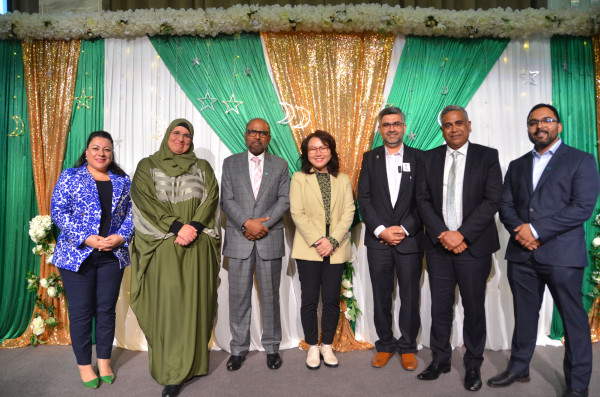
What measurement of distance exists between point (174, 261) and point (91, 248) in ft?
1.82

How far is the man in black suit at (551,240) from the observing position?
2402mm

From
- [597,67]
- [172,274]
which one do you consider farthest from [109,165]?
[597,67]

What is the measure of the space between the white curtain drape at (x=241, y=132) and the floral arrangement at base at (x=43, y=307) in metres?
0.52

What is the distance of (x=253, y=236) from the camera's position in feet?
9.62

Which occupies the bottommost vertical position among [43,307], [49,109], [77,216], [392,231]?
[43,307]

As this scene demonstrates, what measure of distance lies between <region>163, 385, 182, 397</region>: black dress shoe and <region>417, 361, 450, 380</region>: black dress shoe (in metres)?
1.60

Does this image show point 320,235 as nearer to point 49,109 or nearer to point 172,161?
point 172,161

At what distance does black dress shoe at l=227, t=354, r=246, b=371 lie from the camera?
2.93m

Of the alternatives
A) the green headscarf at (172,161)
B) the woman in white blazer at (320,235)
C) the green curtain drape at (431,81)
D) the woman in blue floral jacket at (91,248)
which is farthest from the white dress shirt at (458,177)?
the woman in blue floral jacket at (91,248)

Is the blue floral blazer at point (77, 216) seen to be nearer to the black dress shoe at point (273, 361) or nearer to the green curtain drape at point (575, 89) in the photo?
the black dress shoe at point (273, 361)

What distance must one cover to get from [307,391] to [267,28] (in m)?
2.83

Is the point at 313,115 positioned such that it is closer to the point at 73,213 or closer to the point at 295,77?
the point at 295,77

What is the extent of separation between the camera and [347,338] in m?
3.37

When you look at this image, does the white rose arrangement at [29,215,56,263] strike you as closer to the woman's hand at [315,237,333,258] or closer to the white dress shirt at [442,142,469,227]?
the woman's hand at [315,237,333,258]
